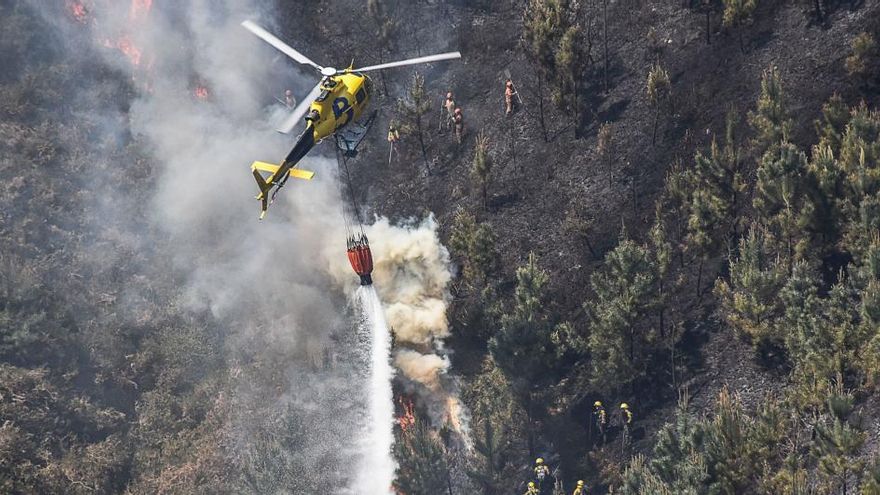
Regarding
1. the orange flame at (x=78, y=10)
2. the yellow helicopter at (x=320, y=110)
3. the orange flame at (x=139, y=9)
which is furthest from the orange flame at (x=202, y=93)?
the yellow helicopter at (x=320, y=110)

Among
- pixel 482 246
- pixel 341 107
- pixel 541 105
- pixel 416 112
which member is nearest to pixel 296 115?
pixel 341 107

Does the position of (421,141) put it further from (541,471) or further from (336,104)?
(541,471)

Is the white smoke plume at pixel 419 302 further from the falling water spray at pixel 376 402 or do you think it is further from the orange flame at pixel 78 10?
the orange flame at pixel 78 10

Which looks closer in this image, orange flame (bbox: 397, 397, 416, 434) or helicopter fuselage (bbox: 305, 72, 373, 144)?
helicopter fuselage (bbox: 305, 72, 373, 144)

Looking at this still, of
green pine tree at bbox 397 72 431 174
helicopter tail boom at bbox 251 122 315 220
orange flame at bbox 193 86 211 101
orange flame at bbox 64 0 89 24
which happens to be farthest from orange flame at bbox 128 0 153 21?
helicopter tail boom at bbox 251 122 315 220

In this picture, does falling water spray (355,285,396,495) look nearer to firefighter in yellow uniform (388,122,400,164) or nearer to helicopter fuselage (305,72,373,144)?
firefighter in yellow uniform (388,122,400,164)
